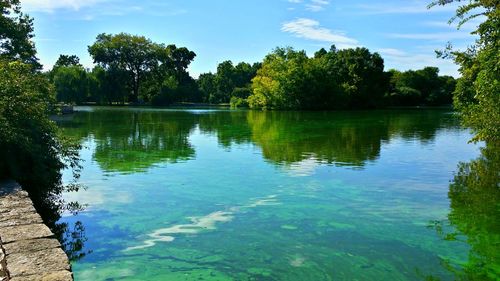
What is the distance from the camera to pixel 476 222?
7.64 m

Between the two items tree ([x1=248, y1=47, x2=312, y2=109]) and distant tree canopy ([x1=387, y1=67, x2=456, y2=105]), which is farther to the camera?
distant tree canopy ([x1=387, y1=67, x2=456, y2=105])

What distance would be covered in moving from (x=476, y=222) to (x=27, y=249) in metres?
6.90

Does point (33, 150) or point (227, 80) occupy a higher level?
point (227, 80)

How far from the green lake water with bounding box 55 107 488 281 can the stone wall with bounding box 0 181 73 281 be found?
926 millimetres

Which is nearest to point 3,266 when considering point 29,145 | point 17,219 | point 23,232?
point 23,232

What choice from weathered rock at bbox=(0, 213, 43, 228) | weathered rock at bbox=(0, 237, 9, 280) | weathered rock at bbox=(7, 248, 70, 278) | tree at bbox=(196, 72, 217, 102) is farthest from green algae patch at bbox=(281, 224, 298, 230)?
tree at bbox=(196, 72, 217, 102)

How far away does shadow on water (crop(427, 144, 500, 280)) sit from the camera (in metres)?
5.59

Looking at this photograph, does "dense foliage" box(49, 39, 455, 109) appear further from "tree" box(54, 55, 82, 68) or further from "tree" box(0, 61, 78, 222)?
"tree" box(0, 61, 78, 222)

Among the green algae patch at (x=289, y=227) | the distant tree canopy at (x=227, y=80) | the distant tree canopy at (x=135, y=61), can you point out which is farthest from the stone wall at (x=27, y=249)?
the distant tree canopy at (x=227, y=80)

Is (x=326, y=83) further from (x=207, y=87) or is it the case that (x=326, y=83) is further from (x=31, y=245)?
(x=31, y=245)

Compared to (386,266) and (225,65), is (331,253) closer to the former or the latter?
(386,266)

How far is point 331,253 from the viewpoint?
6.16 metres

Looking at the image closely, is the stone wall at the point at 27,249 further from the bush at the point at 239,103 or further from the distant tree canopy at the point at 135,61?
the distant tree canopy at the point at 135,61

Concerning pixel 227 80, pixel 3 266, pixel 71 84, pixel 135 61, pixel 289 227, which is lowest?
pixel 289 227
